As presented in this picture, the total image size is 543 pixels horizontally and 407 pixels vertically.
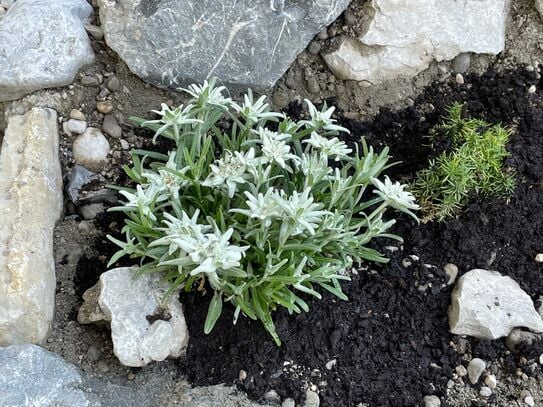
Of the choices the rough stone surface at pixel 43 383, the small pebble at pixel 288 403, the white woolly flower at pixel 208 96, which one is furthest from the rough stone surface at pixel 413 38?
the rough stone surface at pixel 43 383

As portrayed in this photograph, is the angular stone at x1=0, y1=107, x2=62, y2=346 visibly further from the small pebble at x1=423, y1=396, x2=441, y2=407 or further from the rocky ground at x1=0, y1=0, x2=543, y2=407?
the small pebble at x1=423, y1=396, x2=441, y2=407

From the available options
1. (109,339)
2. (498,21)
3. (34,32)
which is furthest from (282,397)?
(498,21)

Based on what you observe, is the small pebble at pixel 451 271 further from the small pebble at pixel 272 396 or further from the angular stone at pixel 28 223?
the angular stone at pixel 28 223

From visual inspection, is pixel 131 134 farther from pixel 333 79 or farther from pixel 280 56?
pixel 333 79

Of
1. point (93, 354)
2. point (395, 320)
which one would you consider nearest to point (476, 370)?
point (395, 320)

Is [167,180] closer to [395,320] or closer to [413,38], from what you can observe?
[395,320]

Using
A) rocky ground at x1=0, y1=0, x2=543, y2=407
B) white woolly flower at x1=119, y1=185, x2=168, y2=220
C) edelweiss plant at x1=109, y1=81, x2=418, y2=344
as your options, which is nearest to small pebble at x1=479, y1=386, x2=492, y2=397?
rocky ground at x1=0, y1=0, x2=543, y2=407
